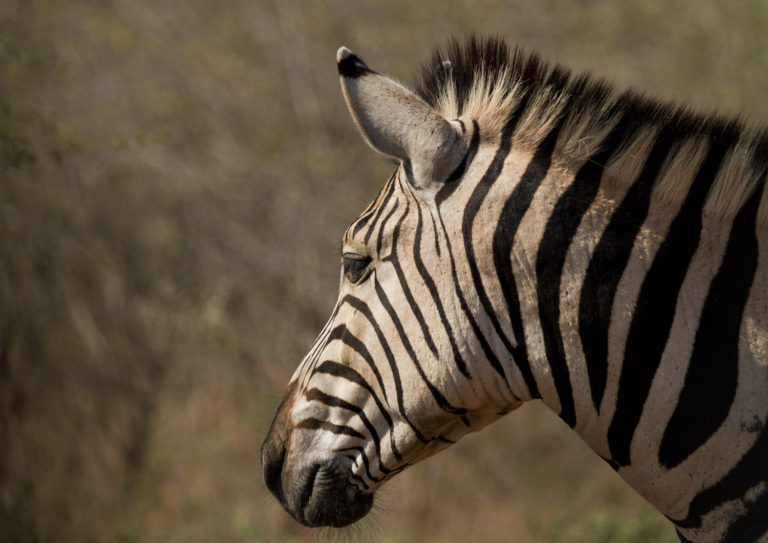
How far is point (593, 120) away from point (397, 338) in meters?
0.97

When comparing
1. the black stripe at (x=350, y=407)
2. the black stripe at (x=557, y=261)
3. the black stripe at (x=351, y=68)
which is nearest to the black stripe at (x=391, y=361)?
the black stripe at (x=350, y=407)

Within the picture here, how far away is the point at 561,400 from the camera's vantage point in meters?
2.73

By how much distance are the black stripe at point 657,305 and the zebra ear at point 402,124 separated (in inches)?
28.6

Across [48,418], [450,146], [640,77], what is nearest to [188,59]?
[48,418]

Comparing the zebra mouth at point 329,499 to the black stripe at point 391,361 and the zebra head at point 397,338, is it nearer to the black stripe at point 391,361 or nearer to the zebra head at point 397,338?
the zebra head at point 397,338

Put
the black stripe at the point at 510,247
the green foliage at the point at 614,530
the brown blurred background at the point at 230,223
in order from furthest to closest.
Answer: the brown blurred background at the point at 230,223 < the green foliage at the point at 614,530 < the black stripe at the point at 510,247

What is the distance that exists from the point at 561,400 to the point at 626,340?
30 centimetres

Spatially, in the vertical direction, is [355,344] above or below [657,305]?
below

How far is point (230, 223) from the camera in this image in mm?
10586

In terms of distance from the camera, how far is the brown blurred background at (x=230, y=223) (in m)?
9.16

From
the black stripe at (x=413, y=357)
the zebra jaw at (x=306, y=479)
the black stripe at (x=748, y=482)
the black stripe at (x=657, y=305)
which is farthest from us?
the zebra jaw at (x=306, y=479)

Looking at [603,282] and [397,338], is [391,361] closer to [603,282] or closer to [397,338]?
[397,338]

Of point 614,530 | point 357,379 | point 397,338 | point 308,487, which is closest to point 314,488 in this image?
point 308,487

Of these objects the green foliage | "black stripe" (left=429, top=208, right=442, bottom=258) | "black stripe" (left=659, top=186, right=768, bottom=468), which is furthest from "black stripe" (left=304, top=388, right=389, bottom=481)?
the green foliage
